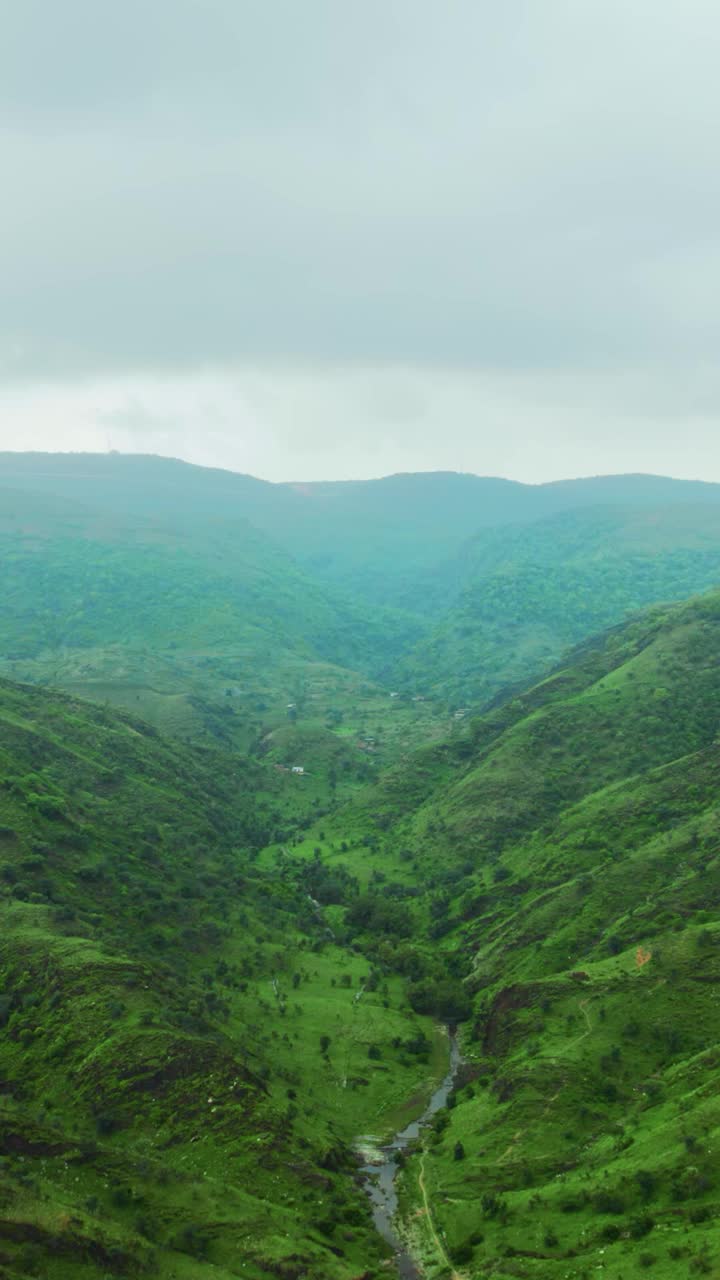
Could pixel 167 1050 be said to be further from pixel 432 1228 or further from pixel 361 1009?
pixel 361 1009

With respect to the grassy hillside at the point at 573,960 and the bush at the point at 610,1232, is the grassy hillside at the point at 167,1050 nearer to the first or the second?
the grassy hillside at the point at 573,960

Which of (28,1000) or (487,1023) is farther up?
(28,1000)

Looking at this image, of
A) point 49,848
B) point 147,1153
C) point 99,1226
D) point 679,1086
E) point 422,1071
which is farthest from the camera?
point 49,848

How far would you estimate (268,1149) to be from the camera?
5850 centimetres

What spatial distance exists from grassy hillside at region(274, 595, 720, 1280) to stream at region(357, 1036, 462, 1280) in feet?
4.12

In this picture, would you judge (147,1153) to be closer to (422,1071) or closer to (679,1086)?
(422,1071)

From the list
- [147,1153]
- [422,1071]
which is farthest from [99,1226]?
[422,1071]

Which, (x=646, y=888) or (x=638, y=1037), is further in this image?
(x=646, y=888)

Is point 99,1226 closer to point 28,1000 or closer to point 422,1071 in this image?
point 28,1000

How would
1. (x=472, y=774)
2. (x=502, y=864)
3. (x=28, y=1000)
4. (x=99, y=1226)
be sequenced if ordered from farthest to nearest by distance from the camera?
1. (x=472, y=774)
2. (x=502, y=864)
3. (x=28, y=1000)
4. (x=99, y=1226)

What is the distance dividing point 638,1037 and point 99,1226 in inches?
1631

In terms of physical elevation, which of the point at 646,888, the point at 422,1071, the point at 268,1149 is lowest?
the point at 422,1071

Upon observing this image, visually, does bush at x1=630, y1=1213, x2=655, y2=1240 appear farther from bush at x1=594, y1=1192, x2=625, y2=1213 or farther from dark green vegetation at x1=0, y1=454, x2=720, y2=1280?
bush at x1=594, y1=1192, x2=625, y2=1213

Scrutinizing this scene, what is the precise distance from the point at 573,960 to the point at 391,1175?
97.9ft
